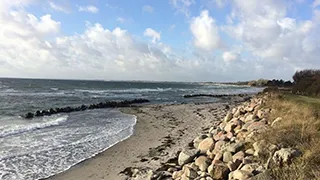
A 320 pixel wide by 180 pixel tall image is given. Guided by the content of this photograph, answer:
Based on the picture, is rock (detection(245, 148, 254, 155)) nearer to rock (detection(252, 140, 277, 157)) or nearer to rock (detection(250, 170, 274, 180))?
rock (detection(252, 140, 277, 157))

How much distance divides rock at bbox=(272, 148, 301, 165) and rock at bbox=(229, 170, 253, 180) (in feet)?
2.70

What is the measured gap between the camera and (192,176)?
8.56m

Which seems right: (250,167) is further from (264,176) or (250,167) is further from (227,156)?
(227,156)

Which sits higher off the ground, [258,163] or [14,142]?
[258,163]

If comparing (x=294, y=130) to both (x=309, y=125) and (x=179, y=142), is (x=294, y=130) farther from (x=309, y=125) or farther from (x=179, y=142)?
(x=179, y=142)

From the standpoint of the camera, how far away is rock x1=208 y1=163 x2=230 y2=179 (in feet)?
27.4

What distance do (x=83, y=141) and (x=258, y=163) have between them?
9935 mm

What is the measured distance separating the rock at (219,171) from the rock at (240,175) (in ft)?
1.39

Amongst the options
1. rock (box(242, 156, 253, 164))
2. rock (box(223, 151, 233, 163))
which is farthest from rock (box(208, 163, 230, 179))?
rock (box(223, 151, 233, 163))

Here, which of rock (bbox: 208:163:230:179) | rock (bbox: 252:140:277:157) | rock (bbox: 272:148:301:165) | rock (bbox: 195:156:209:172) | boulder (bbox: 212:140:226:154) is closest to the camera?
rock (bbox: 272:148:301:165)

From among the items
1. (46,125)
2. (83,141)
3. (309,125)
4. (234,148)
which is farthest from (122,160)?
(46,125)

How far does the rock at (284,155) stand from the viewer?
24.4 ft

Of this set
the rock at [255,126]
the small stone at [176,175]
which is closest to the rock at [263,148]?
the small stone at [176,175]

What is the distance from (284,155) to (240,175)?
1.21m
